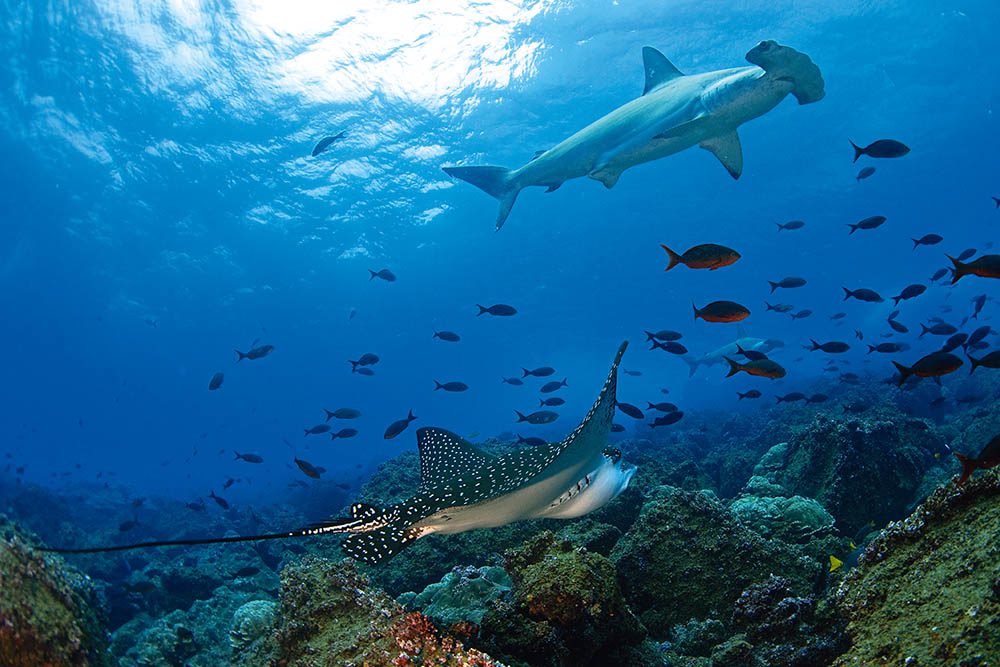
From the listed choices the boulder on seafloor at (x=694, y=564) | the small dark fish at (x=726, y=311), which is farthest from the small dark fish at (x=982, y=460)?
the small dark fish at (x=726, y=311)

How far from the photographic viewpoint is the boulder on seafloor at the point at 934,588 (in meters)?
1.60

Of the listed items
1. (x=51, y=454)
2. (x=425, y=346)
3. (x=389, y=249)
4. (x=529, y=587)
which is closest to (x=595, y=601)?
(x=529, y=587)

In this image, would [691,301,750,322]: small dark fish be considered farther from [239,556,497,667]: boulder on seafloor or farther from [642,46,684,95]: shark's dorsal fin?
[239,556,497,667]: boulder on seafloor

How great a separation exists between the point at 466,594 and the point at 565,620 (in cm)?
194

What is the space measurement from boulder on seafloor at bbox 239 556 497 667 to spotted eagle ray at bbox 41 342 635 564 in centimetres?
27

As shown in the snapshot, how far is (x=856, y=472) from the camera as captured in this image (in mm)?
6613

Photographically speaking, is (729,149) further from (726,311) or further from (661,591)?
(661,591)

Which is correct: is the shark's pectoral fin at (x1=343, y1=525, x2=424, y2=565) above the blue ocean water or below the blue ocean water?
below

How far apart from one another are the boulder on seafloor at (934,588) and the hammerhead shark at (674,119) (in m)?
5.94

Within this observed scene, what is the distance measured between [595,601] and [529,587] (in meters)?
0.41

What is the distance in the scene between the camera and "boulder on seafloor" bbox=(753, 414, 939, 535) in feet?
21.2

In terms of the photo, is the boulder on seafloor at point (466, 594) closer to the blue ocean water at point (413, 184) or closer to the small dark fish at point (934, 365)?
the small dark fish at point (934, 365)

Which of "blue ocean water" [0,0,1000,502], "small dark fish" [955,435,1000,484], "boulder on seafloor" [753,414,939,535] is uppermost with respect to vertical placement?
"blue ocean water" [0,0,1000,502]

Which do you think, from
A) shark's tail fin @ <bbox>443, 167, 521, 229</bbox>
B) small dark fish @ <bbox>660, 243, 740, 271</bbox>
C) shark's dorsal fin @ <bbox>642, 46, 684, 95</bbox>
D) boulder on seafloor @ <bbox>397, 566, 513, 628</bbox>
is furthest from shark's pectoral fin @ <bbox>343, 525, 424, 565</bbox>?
shark's dorsal fin @ <bbox>642, 46, 684, 95</bbox>
